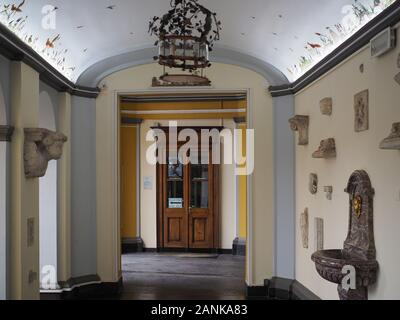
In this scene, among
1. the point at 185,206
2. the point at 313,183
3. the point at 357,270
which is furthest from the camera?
the point at 185,206

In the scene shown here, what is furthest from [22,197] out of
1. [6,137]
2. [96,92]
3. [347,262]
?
[347,262]

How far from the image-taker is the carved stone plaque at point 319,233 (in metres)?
5.31

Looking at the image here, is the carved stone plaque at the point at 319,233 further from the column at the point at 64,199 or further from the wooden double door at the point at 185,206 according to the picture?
the wooden double door at the point at 185,206

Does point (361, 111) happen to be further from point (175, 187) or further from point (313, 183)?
point (175, 187)

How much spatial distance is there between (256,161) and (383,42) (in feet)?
10.6

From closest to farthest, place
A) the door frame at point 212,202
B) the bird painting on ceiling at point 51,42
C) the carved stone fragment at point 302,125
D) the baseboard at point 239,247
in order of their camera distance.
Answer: the bird painting on ceiling at point 51,42
the carved stone fragment at point 302,125
the baseboard at point 239,247
the door frame at point 212,202

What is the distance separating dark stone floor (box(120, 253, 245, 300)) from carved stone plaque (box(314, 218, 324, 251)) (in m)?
1.67

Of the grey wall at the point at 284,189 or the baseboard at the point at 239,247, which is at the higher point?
the grey wall at the point at 284,189

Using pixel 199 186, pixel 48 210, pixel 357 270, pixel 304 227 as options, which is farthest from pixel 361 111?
pixel 199 186

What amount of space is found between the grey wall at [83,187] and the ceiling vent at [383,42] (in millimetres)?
4097

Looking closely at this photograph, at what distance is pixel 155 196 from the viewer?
1005 cm

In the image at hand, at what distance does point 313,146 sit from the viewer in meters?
5.67

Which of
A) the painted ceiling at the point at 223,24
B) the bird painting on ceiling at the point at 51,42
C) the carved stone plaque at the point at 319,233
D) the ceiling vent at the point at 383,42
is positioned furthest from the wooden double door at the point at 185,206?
the ceiling vent at the point at 383,42

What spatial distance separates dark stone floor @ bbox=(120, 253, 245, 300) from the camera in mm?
6789
